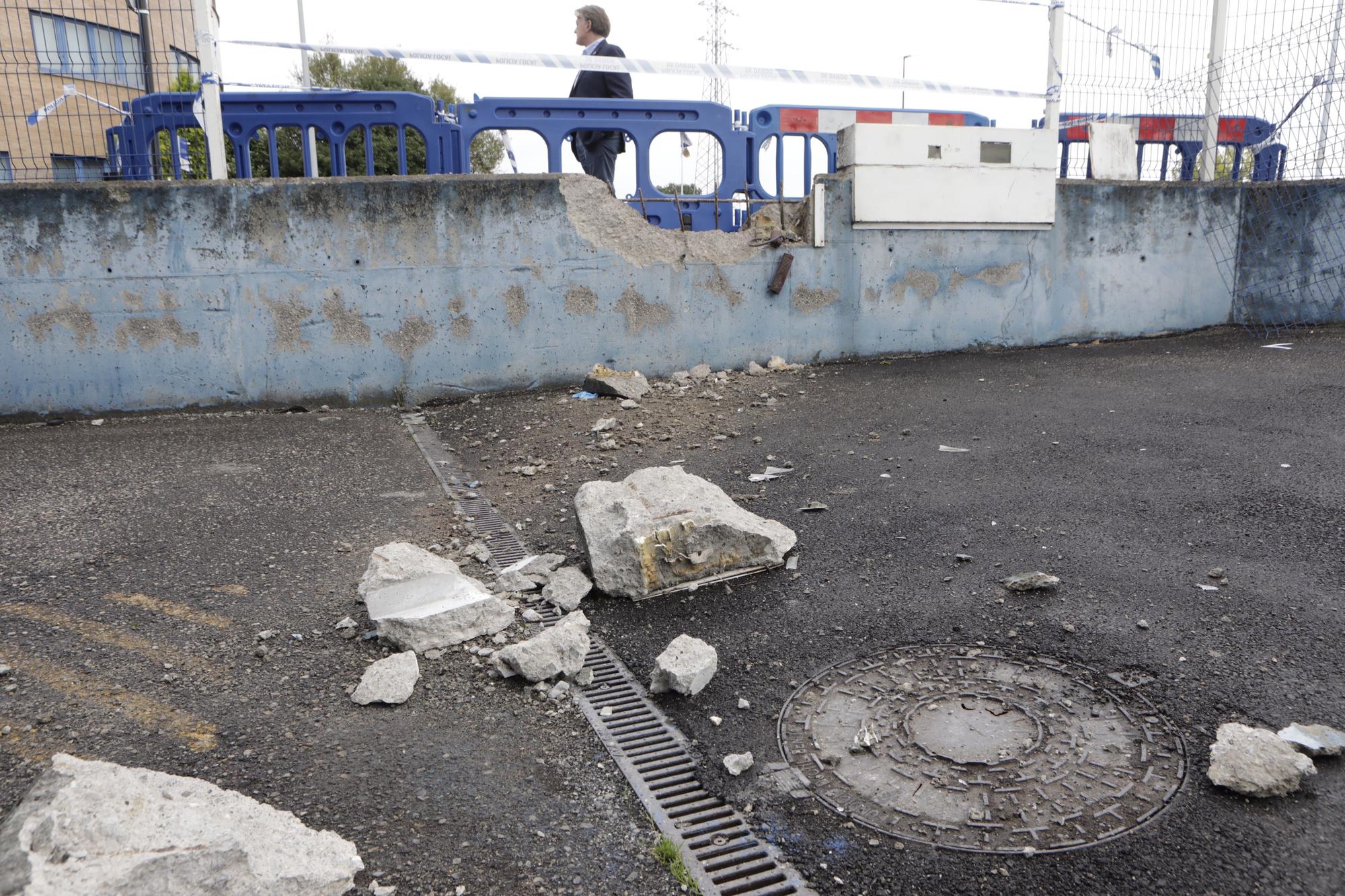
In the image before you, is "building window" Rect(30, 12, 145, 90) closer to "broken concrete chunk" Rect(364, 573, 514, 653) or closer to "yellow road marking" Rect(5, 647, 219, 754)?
"yellow road marking" Rect(5, 647, 219, 754)

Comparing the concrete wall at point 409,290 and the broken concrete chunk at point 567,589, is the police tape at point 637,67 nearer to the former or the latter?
the concrete wall at point 409,290

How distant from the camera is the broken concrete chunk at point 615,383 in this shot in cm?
644

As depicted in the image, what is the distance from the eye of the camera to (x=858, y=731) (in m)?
2.44

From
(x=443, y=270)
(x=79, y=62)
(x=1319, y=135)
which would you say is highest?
(x=79, y=62)

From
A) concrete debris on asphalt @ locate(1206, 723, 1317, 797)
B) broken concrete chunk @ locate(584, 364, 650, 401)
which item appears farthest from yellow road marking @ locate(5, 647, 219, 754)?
broken concrete chunk @ locate(584, 364, 650, 401)

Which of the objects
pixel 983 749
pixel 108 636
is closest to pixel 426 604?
pixel 108 636

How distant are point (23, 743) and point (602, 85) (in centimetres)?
634

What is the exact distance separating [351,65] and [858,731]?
28.3 m

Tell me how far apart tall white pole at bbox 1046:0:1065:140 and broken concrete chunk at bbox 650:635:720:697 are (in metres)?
6.62

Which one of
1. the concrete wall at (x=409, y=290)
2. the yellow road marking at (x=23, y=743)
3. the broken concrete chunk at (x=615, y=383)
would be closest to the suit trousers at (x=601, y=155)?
the concrete wall at (x=409, y=290)

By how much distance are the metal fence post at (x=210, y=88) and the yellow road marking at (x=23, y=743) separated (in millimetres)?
4762

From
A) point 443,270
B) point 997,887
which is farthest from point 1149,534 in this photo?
point 443,270

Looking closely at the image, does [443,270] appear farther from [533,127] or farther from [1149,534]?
[1149,534]

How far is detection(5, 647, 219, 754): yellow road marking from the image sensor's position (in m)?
2.48
